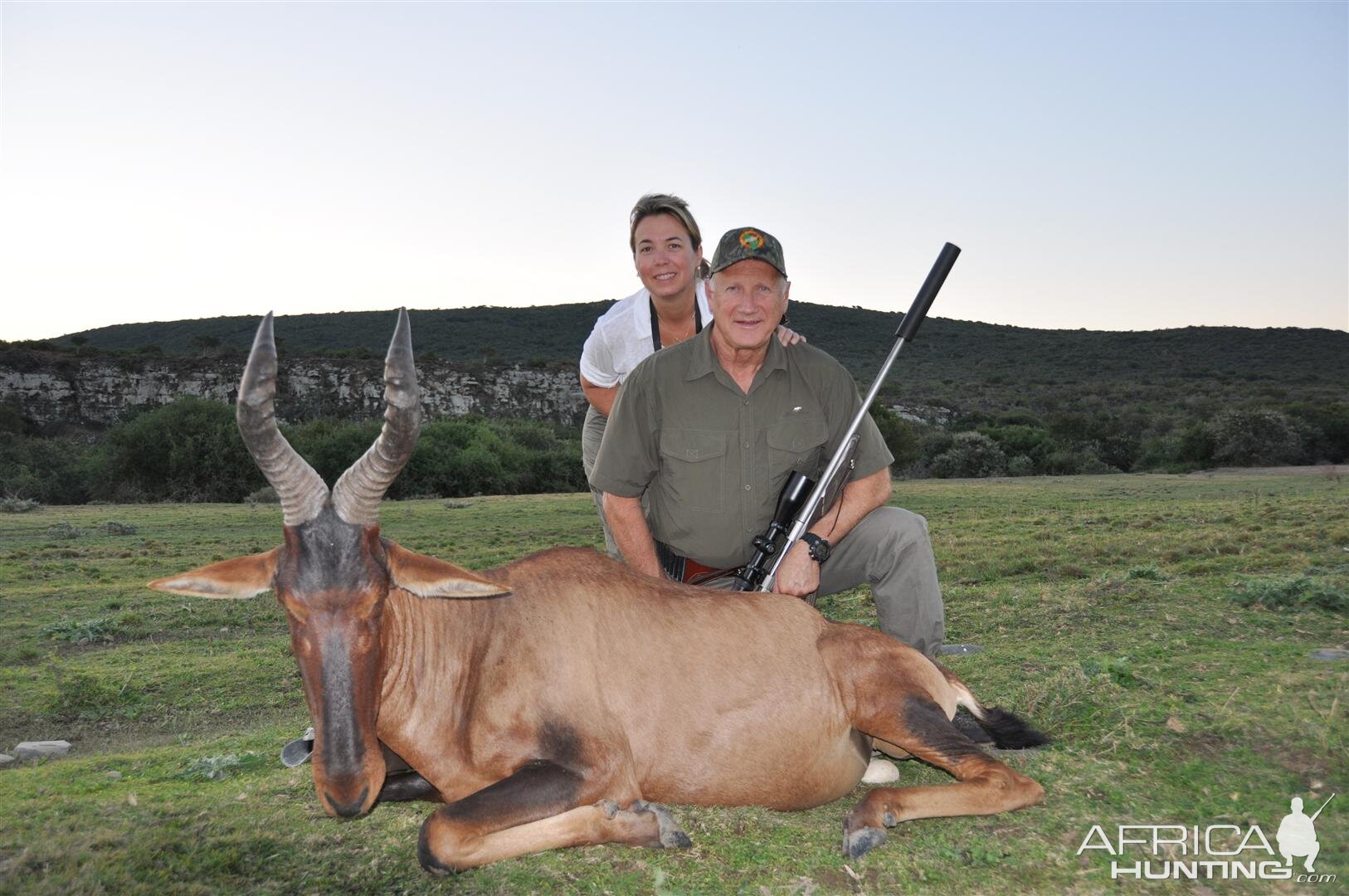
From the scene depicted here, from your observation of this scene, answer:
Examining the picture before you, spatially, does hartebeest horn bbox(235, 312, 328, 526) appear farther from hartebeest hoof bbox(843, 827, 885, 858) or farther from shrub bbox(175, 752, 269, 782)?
hartebeest hoof bbox(843, 827, 885, 858)

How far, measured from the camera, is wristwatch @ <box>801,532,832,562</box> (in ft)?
19.5

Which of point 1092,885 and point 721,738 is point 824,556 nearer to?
point 721,738

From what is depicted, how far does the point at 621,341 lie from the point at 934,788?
15.8ft

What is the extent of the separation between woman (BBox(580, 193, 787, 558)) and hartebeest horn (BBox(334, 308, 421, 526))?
361 cm

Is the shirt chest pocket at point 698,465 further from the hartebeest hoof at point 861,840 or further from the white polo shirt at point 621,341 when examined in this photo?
the hartebeest hoof at point 861,840

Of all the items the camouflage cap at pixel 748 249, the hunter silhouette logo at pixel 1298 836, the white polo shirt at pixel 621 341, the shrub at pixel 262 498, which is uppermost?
the camouflage cap at pixel 748 249

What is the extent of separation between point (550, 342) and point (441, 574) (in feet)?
259

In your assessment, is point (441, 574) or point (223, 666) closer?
point (441, 574)

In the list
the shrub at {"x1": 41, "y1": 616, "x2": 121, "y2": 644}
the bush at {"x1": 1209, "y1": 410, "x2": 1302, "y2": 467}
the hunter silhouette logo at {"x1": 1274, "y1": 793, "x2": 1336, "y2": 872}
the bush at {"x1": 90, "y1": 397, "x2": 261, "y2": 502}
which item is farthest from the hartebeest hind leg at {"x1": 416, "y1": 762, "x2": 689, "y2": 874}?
the bush at {"x1": 1209, "y1": 410, "x2": 1302, "y2": 467}

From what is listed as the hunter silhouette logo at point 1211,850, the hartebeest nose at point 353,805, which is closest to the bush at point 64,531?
the hartebeest nose at point 353,805

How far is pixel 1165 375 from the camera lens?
6988 centimetres

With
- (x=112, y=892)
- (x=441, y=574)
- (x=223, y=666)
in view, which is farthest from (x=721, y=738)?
(x=223, y=666)

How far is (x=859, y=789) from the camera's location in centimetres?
515

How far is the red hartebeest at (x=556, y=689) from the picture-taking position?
12.9 ft
